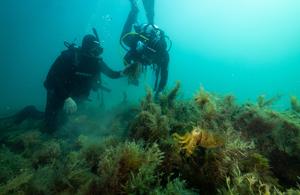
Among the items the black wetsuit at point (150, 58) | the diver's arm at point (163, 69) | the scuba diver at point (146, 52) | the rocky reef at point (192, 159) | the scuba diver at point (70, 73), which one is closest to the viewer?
the rocky reef at point (192, 159)

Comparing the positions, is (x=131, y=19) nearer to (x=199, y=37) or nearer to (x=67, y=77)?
(x=67, y=77)

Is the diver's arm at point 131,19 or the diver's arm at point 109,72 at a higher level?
the diver's arm at point 131,19

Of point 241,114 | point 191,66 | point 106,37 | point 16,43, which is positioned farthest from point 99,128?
point 106,37

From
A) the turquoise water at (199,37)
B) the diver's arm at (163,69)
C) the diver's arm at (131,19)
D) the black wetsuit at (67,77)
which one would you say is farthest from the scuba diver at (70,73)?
the turquoise water at (199,37)

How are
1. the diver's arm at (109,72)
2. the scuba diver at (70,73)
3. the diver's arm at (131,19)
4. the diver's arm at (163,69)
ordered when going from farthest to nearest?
the diver's arm at (131,19) < the diver's arm at (109,72) < the scuba diver at (70,73) < the diver's arm at (163,69)

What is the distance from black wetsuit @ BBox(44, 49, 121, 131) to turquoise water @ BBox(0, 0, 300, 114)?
77.4m

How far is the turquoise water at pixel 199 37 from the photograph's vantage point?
94.8 meters

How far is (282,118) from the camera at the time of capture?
3.81 metres

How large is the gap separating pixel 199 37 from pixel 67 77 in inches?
5397

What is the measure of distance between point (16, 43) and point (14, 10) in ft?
153

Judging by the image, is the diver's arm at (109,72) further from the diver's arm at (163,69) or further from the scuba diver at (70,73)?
the diver's arm at (163,69)

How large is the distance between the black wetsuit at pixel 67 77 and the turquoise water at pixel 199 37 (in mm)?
77448

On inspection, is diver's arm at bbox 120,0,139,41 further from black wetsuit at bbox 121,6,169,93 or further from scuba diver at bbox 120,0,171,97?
black wetsuit at bbox 121,6,169,93

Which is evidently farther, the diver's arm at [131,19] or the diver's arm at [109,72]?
the diver's arm at [131,19]
